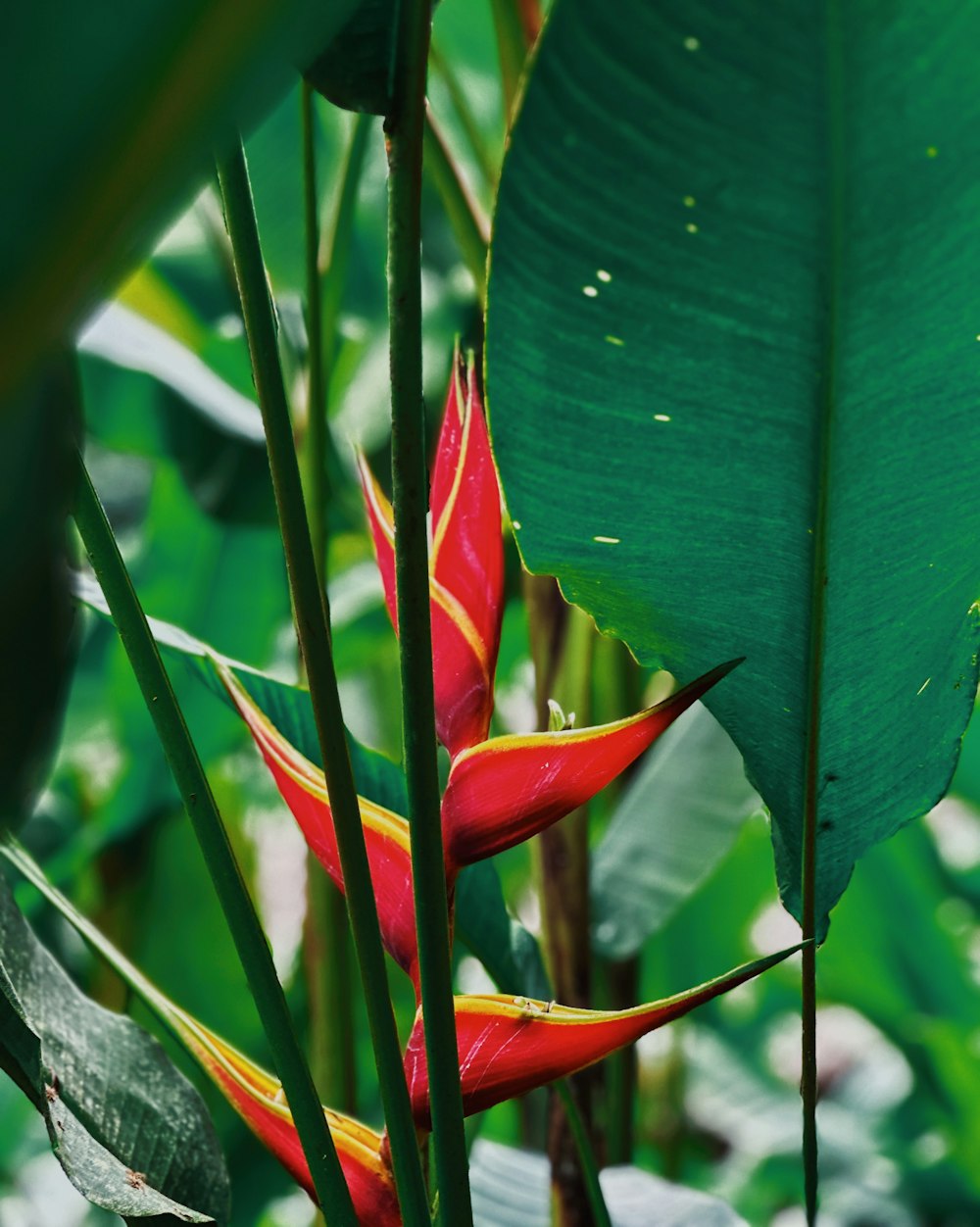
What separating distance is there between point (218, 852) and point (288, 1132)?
0.08 metres

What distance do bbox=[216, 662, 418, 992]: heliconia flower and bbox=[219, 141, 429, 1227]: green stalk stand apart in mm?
31

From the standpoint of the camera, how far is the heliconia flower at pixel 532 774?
262 mm

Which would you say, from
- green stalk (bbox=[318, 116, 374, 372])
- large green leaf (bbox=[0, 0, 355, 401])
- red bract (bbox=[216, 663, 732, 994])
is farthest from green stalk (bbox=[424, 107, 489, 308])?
large green leaf (bbox=[0, 0, 355, 401])

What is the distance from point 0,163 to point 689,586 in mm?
200

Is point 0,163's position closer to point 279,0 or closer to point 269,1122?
point 279,0

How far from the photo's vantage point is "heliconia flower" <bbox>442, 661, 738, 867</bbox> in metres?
0.26

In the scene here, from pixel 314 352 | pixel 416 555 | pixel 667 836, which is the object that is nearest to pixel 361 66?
pixel 416 555


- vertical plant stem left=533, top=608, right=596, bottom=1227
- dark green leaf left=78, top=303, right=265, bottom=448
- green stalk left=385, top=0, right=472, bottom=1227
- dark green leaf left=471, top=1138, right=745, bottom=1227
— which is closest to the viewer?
green stalk left=385, top=0, right=472, bottom=1227

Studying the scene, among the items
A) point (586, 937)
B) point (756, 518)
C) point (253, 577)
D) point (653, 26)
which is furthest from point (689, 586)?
point (253, 577)

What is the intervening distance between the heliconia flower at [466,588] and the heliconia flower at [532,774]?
1cm

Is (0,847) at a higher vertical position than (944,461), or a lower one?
lower

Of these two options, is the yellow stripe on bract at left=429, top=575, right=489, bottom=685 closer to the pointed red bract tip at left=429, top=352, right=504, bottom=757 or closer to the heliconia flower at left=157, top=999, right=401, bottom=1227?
the pointed red bract tip at left=429, top=352, right=504, bottom=757

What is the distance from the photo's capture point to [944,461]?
253 mm

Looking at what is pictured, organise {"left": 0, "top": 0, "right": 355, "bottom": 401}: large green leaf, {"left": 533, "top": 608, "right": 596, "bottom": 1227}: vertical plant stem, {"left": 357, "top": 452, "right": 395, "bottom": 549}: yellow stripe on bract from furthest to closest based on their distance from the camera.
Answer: {"left": 533, "top": 608, "right": 596, "bottom": 1227}: vertical plant stem, {"left": 357, "top": 452, "right": 395, "bottom": 549}: yellow stripe on bract, {"left": 0, "top": 0, "right": 355, "bottom": 401}: large green leaf
